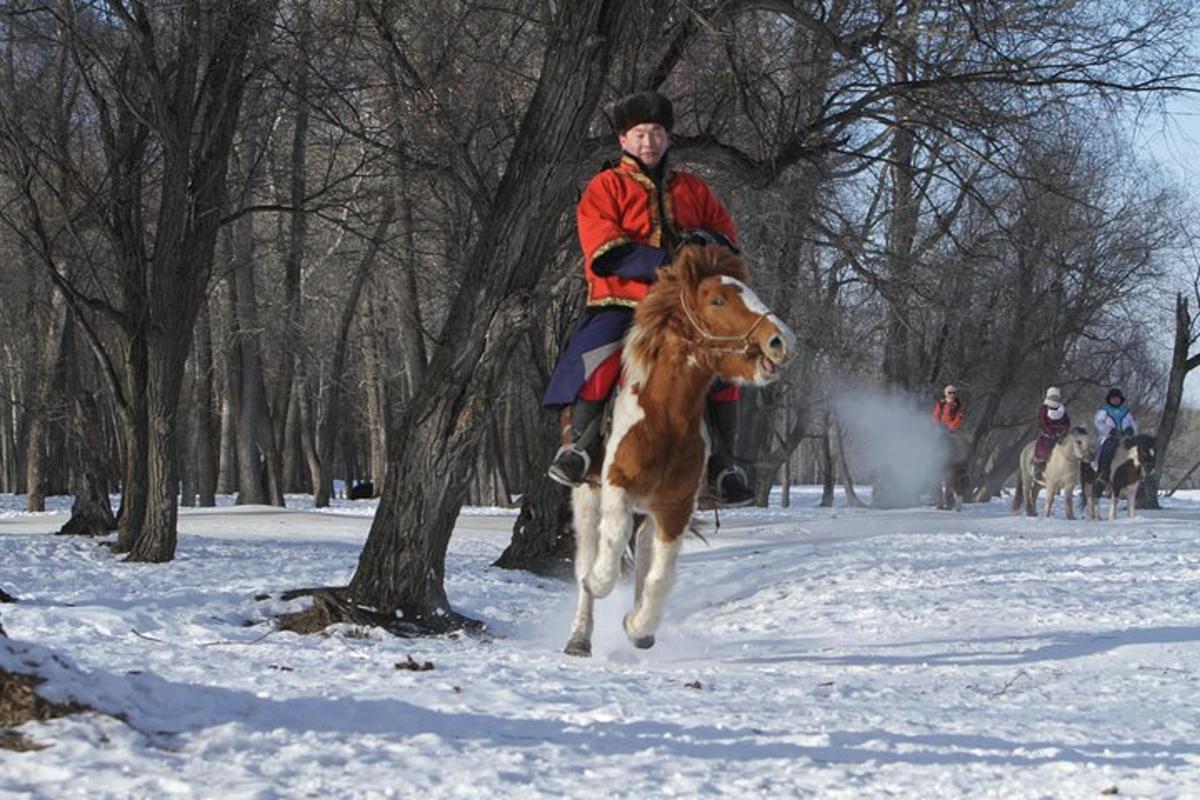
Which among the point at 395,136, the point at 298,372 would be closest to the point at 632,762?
the point at 395,136

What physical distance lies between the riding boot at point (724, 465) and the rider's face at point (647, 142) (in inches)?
59.5

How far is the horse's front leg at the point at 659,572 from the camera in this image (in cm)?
695

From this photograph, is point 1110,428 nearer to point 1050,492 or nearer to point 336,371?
point 1050,492

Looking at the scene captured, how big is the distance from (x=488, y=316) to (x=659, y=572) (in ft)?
6.73

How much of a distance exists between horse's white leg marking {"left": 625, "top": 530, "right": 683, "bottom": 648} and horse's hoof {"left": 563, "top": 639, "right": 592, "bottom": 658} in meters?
0.24

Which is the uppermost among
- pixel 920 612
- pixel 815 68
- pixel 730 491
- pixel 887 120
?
pixel 815 68

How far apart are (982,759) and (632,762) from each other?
1.17 meters

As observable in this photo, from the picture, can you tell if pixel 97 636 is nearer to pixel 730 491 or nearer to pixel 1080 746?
pixel 730 491

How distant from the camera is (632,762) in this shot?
374cm

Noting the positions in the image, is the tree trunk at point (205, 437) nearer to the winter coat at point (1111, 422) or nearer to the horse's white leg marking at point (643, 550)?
the winter coat at point (1111, 422)

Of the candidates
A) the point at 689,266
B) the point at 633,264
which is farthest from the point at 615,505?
the point at 633,264

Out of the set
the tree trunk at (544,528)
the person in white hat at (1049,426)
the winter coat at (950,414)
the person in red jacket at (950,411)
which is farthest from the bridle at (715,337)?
the winter coat at (950,414)

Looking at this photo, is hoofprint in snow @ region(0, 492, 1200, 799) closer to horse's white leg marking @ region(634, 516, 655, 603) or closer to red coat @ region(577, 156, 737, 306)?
horse's white leg marking @ region(634, 516, 655, 603)

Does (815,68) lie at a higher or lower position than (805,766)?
higher
